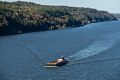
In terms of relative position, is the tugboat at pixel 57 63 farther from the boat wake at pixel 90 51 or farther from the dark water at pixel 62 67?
the boat wake at pixel 90 51

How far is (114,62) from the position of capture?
263 feet

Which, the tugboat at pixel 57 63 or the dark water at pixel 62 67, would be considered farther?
the tugboat at pixel 57 63

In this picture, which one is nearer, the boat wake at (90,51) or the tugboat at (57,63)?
the tugboat at (57,63)

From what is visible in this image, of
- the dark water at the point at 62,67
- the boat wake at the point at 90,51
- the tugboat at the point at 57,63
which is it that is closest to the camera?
the dark water at the point at 62,67

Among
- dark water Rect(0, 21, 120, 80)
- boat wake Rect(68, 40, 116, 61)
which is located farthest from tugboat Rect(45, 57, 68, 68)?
boat wake Rect(68, 40, 116, 61)

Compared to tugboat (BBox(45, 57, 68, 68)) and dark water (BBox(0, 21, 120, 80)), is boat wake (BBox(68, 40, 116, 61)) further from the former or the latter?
tugboat (BBox(45, 57, 68, 68))

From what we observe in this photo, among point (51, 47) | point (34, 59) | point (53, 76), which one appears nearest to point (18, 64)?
point (34, 59)

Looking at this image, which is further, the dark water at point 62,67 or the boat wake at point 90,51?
the boat wake at point 90,51

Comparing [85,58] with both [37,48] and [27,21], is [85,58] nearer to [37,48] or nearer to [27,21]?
[37,48]

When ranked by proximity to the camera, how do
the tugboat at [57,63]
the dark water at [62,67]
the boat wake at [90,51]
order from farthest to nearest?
the boat wake at [90,51], the tugboat at [57,63], the dark water at [62,67]

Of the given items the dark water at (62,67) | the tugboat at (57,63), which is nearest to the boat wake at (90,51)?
the dark water at (62,67)

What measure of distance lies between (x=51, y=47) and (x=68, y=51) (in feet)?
30.9

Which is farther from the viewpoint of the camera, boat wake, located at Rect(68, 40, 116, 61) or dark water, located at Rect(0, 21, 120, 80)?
boat wake, located at Rect(68, 40, 116, 61)

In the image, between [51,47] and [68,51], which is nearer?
[68,51]
